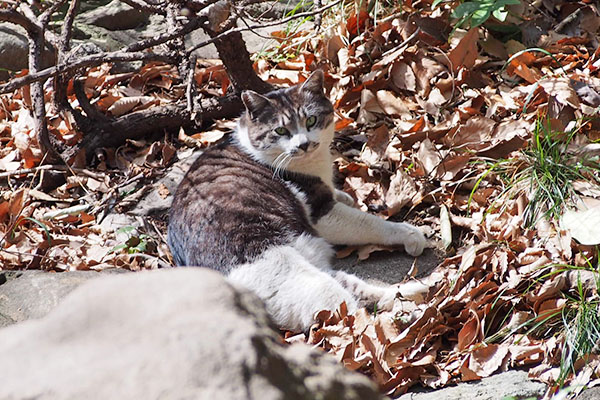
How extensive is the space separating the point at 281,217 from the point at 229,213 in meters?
0.33

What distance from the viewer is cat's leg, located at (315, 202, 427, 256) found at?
11.9 ft

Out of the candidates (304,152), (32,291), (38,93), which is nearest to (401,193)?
(304,152)

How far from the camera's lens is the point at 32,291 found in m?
3.43

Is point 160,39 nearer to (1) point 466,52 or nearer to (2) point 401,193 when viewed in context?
(2) point 401,193

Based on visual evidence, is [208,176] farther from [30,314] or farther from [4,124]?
[4,124]

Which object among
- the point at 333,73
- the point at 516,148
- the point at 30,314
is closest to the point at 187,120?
the point at 333,73

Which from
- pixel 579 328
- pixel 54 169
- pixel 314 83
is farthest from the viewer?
pixel 54 169

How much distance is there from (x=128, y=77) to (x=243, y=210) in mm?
2305

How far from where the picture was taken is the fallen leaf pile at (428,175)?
2918mm

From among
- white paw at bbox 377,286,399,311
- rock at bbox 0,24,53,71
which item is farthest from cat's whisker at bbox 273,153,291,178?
rock at bbox 0,24,53,71

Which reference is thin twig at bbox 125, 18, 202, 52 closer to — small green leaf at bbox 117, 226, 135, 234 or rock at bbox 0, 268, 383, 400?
small green leaf at bbox 117, 226, 135, 234

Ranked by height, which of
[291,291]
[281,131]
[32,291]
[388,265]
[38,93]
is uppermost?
[38,93]

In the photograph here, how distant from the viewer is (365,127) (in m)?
4.56

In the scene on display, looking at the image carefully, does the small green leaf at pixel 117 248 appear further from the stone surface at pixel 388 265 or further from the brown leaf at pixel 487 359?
the brown leaf at pixel 487 359
